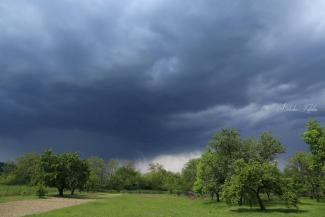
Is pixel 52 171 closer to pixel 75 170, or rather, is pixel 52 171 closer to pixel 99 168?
pixel 75 170

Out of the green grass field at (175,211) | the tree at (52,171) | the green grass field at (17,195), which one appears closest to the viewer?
the green grass field at (175,211)

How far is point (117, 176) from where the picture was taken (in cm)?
18200

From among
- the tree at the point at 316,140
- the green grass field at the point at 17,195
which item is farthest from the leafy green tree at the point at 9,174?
the tree at the point at 316,140

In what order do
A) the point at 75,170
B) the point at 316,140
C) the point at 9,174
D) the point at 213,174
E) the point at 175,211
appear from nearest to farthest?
the point at 175,211
the point at 316,140
the point at 213,174
the point at 75,170
the point at 9,174

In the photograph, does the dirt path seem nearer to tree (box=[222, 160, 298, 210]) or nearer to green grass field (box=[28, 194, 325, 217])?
green grass field (box=[28, 194, 325, 217])

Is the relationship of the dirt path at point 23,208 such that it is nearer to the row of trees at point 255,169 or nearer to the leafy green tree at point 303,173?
the row of trees at point 255,169

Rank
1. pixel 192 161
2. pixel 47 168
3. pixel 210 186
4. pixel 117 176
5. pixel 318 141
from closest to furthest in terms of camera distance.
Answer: pixel 318 141, pixel 210 186, pixel 47 168, pixel 192 161, pixel 117 176

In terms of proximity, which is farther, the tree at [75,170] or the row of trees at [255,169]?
the tree at [75,170]

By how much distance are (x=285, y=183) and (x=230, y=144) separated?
34.2 meters

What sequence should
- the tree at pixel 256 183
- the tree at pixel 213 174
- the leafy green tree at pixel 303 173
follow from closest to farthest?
the tree at pixel 256 183, the tree at pixel 213 174, the leafy green tree at pixel 303 173

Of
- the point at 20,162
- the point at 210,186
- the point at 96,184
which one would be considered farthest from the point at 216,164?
the point at 20,162

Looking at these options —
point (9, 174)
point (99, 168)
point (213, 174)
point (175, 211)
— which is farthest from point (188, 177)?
point (175, 211)

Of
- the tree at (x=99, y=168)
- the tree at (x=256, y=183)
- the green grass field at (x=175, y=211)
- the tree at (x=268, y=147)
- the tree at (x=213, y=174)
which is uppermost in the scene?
the tree at (x=99, y=168)

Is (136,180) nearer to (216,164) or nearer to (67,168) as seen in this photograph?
(67,168)
